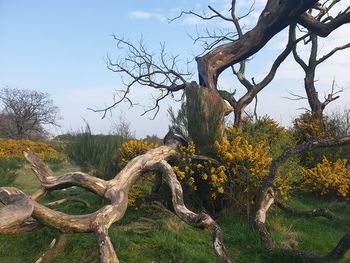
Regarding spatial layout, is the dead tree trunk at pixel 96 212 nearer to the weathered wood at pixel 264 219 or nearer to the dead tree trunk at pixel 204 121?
the dead tree trunk at pixel 204 121

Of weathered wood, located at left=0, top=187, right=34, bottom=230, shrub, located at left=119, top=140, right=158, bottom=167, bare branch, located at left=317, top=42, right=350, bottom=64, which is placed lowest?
weathered wood, located at left=0, top=187, right=34, bottom=230

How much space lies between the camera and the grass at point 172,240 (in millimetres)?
5391

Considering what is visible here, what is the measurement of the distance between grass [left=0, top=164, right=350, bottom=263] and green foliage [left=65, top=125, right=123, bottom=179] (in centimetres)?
150

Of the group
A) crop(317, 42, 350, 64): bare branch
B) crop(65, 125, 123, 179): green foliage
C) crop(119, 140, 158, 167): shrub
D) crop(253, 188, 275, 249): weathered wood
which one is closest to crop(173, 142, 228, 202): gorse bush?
crop(253, 188, 275, 249): weathered wood

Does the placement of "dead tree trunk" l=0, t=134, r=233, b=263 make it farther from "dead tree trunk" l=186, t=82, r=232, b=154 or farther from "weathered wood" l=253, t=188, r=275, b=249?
"weathered wood" l=253, t=188, r=275, b=249

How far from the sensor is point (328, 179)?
952cm

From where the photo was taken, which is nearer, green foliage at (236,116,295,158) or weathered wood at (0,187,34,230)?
weathered wood at (0,187,34,230)

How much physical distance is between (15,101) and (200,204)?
45.7m

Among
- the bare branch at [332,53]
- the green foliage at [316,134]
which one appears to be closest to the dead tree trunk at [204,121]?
the green foliage at [316,134]

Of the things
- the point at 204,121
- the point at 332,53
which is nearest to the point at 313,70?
the point at 332,53

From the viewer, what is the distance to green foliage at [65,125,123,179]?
29.8 ft

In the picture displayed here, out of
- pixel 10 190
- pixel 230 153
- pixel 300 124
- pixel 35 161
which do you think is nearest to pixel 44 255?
pixel 10 190

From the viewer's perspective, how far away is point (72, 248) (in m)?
A: 5.60

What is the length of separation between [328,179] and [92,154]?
16.8 ft
